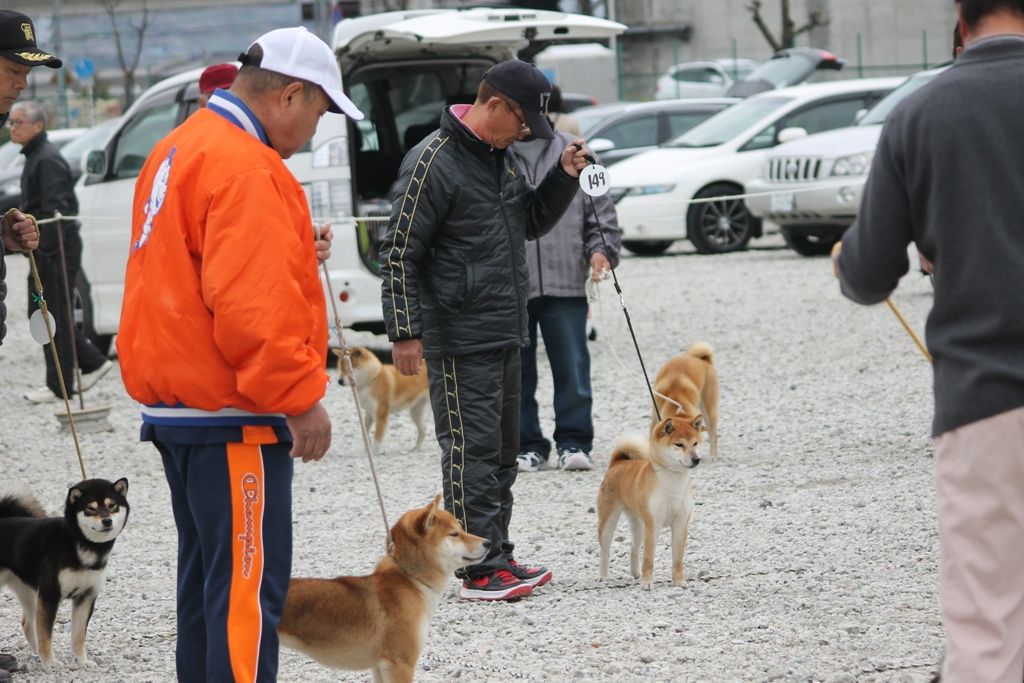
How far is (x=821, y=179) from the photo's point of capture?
14.6 metres

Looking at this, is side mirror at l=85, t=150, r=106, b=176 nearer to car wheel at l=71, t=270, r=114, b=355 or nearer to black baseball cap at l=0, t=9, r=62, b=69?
car wheel at l=71, t=270, r=114, b=355

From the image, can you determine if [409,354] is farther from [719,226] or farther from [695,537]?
[719,226]

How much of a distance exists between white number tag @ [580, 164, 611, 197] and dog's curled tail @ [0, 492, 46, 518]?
229 cm

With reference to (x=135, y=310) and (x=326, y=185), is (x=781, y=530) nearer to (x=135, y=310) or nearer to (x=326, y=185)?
(x=135, y=310)

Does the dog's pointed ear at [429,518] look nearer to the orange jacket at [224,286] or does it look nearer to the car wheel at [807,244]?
the orange jacket at [224,286]

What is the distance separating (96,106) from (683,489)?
37.5 meters

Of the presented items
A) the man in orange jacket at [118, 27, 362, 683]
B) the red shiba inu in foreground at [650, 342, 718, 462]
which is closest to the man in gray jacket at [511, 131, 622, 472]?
the red shiba inu in foreground at [650, 342, 718, 462]

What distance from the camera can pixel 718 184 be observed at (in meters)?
16.4

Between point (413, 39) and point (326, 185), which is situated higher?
point (413, 39)

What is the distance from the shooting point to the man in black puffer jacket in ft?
16.2

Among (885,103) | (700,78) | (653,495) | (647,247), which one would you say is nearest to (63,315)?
(653,495)

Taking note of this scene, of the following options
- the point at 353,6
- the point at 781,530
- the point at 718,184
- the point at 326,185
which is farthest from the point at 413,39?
the point at 353,6

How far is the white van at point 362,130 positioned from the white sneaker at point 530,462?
250 centimetres

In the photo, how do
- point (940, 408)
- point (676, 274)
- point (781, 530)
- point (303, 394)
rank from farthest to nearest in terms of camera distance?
point (676, 274) < point (781, 530) < point (303, 394) < point (940, 408)
